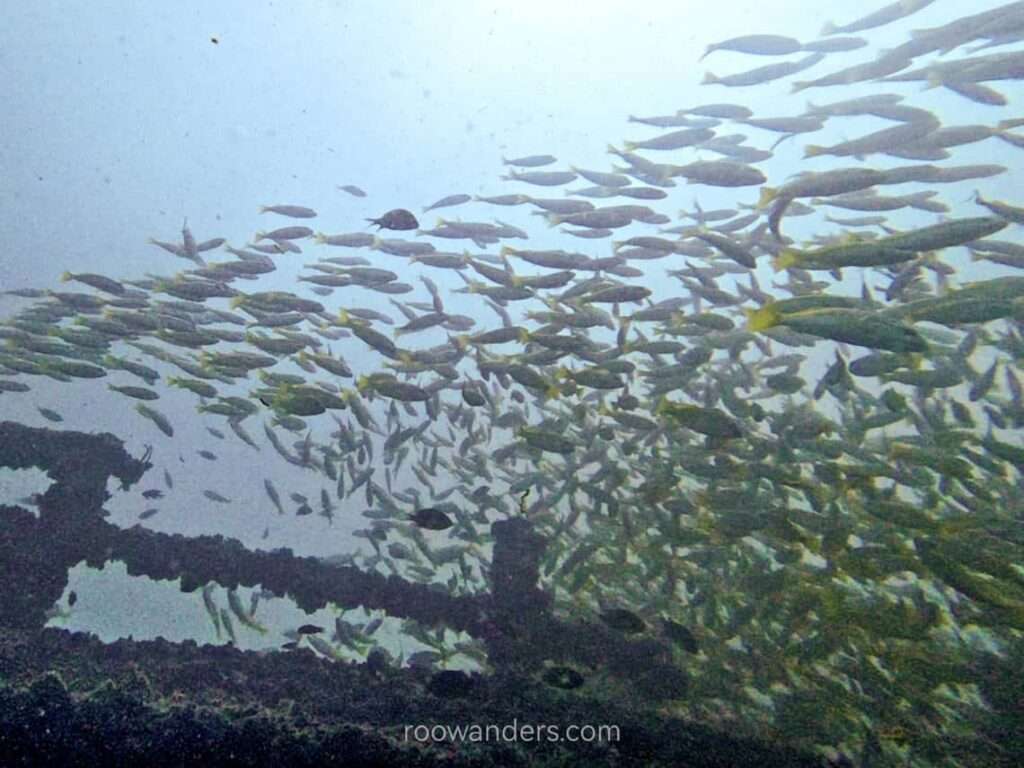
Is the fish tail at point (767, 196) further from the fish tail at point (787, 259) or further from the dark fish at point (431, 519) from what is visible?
the dark fish at point (431, 519)

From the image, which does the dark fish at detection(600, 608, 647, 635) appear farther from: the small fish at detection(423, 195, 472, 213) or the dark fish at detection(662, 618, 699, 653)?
the small fish at detection(423, 195, 472, 213)

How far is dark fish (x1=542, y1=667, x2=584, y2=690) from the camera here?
5.73 m

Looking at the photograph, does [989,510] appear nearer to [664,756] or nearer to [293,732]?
[664,756]

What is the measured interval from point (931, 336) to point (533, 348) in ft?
15.8

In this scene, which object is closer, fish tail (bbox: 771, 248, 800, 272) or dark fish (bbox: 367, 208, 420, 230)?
fish tail (bbox: 771, 248, 800, 272)

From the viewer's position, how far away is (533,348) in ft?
26.3

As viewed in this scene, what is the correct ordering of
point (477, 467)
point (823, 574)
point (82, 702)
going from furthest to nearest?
point (477, 467) < point (823, 574) < point (82, 702)

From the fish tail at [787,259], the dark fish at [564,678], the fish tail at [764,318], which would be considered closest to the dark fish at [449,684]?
the dark fish at [564,678]

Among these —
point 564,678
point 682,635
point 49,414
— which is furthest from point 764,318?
point 49,414

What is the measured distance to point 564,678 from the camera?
5.76 metres

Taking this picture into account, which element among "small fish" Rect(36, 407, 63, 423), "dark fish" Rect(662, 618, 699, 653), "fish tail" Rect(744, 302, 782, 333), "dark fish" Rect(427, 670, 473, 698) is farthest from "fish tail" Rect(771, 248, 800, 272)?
"small fish" Rect(36, 407, 63, 423)

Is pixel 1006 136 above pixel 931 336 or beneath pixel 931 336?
above

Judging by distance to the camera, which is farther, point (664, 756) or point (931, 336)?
point (931, 336)

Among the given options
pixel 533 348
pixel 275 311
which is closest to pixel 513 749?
pixel 533 348
